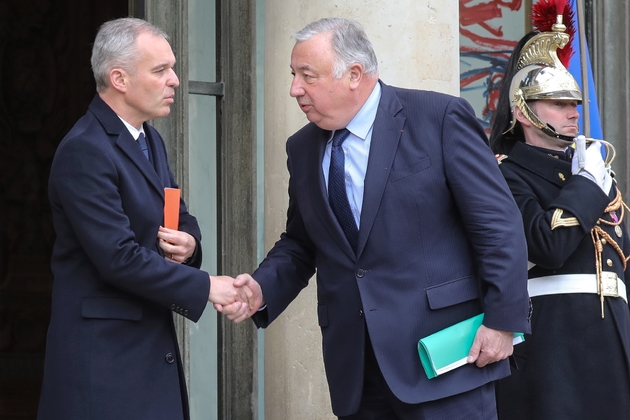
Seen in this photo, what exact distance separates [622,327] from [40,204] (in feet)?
20.7

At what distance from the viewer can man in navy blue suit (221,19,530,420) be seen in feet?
11.9

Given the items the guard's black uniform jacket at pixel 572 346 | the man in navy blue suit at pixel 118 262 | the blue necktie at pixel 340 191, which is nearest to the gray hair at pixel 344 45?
the blue necktie at pixel 340 191

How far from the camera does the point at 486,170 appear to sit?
3658 millimetres

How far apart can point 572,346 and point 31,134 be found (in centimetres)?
629

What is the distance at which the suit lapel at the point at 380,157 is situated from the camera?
3.67 m

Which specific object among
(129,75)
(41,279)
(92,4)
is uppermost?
(92,4)

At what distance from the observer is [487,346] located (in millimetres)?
3619

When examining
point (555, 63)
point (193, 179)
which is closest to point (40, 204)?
point (193, 179)

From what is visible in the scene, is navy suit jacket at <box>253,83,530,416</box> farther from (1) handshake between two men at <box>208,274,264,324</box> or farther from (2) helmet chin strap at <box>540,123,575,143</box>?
(2) helmet chin strap at <box>540,123,575,143</box>

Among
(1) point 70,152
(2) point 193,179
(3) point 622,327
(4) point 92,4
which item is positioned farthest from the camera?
(4) point 92,4

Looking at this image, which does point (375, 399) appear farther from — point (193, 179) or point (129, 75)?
point (193, 179)

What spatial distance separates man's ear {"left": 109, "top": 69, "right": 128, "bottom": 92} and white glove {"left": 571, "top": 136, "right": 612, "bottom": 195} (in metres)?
1.93

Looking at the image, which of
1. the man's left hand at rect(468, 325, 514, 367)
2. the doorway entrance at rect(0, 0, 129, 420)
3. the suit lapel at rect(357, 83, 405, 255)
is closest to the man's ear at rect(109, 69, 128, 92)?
the suit lapel at rect(357, 83, 405, 255)

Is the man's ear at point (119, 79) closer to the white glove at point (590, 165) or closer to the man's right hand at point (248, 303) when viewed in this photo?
the man's right hand at point (248, 303)
